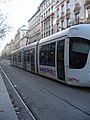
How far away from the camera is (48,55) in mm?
21516

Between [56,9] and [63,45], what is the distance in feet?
171

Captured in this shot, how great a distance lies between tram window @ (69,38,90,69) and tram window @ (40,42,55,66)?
3623 mm

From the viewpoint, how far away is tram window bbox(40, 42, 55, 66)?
20009 mm

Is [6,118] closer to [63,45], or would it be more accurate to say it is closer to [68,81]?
[68,81]

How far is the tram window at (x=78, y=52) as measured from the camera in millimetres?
15586

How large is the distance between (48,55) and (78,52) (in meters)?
5.83

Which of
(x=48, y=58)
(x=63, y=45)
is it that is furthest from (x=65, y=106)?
(x=48, y=58)

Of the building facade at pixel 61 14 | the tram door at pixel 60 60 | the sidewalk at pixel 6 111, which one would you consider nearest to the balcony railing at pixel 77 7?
the building facade at pixel 61 14

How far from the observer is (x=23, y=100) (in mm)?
12438

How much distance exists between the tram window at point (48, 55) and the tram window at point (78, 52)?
3.62m

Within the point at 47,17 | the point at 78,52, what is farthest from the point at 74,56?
the point at 47,17

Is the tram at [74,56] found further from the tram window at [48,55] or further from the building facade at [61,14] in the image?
the building facade at [61,14]

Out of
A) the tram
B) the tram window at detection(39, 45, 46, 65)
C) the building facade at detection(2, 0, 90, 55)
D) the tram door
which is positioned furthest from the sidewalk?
the building facade at detection(2, 0, 90, 55)

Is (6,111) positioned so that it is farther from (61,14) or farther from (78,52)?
(61,14)
